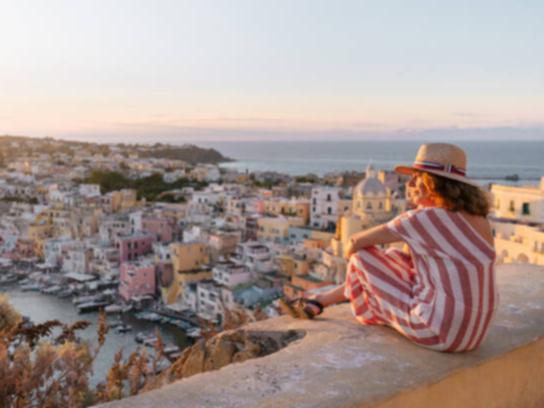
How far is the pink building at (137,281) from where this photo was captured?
23016 millimetres

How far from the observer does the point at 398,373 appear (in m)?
1.72

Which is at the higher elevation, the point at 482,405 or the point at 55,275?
the point at 482,405

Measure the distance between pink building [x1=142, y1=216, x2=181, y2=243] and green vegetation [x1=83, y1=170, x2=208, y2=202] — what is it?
12.7 m

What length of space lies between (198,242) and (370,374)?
2241 centimetres

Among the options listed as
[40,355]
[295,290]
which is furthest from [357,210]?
[40,355]

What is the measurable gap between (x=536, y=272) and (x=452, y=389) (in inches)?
60.5

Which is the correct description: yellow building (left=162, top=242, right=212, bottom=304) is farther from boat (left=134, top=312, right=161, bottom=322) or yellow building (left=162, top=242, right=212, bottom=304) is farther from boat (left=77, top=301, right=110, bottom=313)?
boat (left=77, top=301, right=110, bottom=313)

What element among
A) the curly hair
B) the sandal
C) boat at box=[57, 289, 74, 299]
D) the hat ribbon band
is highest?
the hat ribbon band

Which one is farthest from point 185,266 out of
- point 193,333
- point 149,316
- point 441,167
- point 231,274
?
point 441,167

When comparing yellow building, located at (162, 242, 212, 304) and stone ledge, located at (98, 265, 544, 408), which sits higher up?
stone ledge, located at (98, 265, 544, 408)

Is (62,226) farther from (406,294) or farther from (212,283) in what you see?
(406,294)

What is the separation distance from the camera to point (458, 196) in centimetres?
193

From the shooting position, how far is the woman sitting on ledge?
1896 mm

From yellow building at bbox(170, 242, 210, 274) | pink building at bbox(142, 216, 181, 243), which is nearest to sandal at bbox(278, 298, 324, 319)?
yellow building at bbox(170, 242, 210, 274)
